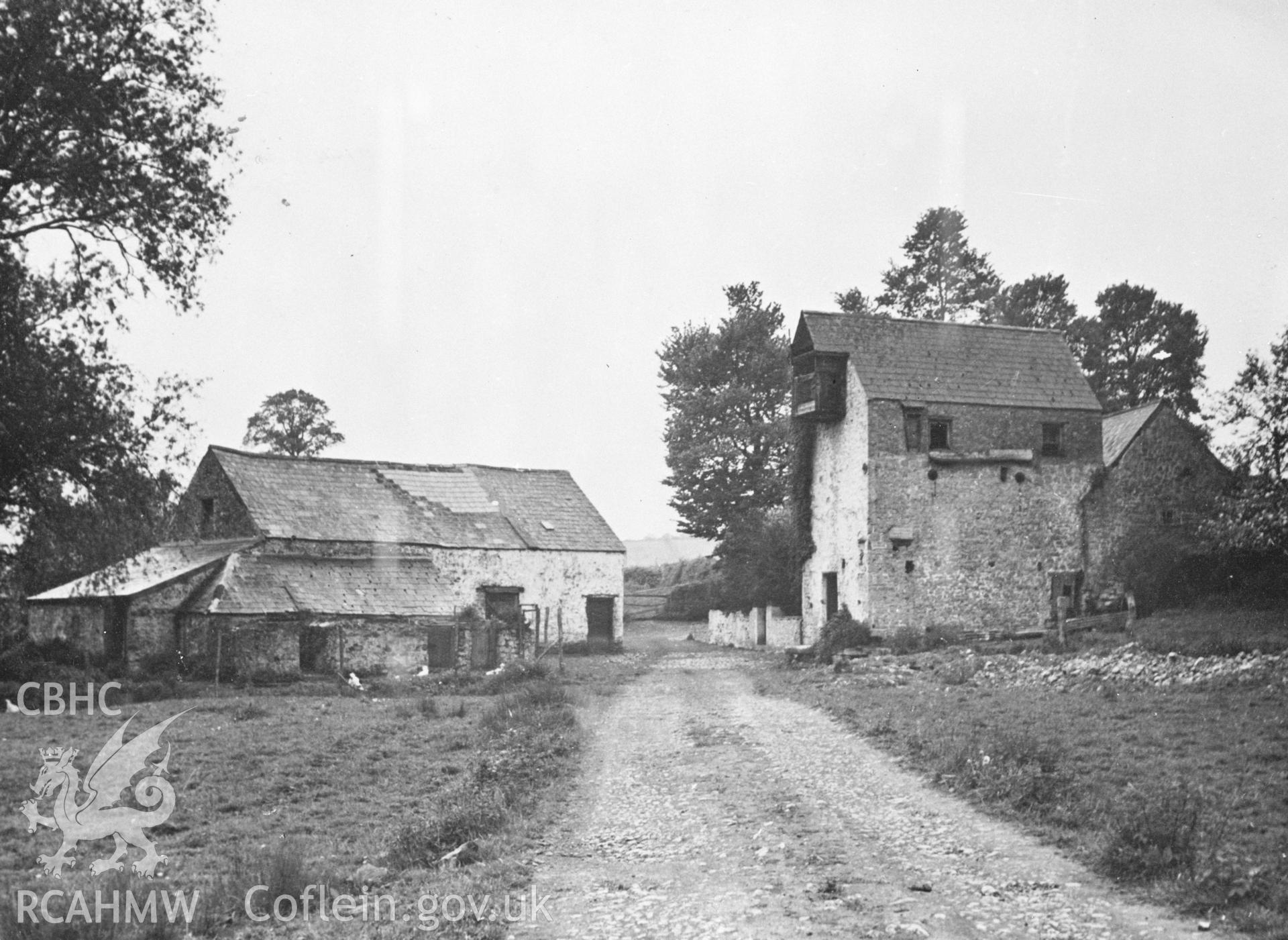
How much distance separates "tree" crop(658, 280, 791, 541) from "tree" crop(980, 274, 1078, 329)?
11.9 m

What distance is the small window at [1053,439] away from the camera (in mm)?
32344

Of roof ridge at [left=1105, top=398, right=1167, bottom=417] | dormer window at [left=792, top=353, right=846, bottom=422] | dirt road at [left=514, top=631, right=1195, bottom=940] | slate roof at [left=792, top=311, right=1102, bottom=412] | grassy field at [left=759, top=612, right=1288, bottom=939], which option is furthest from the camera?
roof ridge at [left=1105, top=398, right=1167, bottom=417]

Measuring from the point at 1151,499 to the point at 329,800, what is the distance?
29.2 metres

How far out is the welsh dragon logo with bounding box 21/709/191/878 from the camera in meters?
9.69

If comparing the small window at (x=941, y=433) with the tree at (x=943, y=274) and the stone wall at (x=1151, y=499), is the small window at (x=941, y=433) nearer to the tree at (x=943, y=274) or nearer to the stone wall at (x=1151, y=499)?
the stone wall at (x=1151, y=499)

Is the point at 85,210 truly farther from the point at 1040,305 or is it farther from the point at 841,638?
the point at 1040,305

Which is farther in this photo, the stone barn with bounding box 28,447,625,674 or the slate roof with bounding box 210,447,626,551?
the slate roof with bounding box 210,447,626,551

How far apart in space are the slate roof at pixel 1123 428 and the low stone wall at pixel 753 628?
12.0 metres

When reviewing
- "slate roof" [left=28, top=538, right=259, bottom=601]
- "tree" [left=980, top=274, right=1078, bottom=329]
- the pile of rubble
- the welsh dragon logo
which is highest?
"tree" [left=980, top=274, right=1078, bottom=329]

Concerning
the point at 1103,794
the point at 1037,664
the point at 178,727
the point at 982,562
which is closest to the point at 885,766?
the point at 1103,794

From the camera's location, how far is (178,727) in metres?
17.7

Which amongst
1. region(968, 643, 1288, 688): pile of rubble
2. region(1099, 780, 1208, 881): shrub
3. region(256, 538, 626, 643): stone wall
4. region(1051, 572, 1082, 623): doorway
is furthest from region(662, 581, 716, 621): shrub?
region(1099, 780, 1208, 881): shrub

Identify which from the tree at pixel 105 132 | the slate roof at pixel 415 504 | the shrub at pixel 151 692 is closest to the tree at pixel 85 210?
the tree at pixel 105 132

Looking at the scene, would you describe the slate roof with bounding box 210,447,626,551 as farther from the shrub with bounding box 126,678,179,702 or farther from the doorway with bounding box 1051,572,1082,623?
the doorway with bounding box 1051,572,1082,623
